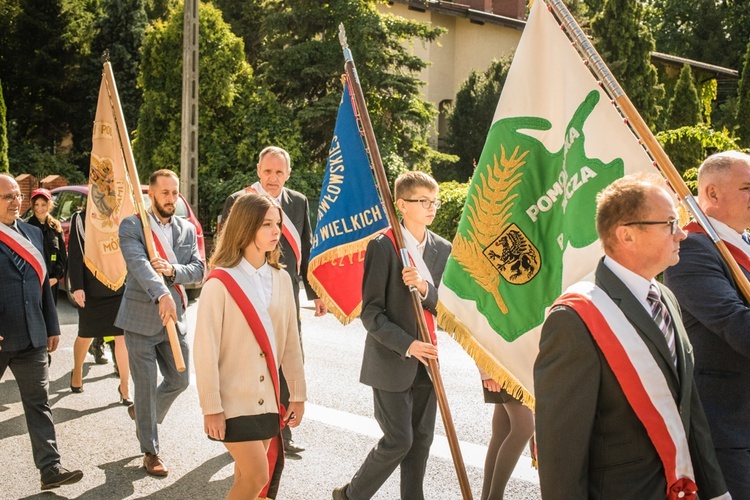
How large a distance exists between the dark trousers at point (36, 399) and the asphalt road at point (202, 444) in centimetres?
25

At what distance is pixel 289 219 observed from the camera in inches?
243

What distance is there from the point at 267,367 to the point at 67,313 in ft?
30.6

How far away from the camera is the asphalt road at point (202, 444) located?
5.29 meters

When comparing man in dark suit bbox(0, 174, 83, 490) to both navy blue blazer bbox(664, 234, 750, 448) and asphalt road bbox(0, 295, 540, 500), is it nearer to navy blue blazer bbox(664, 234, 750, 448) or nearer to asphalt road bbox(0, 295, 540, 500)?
asphalt road bbox(0, 295, 540, 500)

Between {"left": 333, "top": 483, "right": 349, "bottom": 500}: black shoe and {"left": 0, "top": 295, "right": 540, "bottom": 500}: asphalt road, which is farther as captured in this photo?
{"left": 0, "top": 295, "right": 540, "bottom": 500}: asphalt road

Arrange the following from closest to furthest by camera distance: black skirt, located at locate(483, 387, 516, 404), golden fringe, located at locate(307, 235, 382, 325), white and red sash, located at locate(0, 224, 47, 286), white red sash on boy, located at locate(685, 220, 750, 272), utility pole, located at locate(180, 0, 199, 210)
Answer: white red sash on boy, located at locate(685, 220, 750, 272) < black skirt, located at locate(483, 387, 516, 404) < golden fringe, located at locate(307, 235, 382, 325) < white and red sash, located at locate(0, 224, 47, 286) < utility pole, located at locate(180, 0, 199, 210)

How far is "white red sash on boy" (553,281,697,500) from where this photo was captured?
7.84 ft

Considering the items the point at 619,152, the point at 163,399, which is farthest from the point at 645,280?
the point at 163,399

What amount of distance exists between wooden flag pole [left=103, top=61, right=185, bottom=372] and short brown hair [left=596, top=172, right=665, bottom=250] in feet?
12.0

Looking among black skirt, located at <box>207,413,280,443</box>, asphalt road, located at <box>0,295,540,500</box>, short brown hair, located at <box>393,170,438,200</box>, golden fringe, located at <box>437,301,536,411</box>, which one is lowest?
asphalt road, located at <box>0,295,540,500</box>

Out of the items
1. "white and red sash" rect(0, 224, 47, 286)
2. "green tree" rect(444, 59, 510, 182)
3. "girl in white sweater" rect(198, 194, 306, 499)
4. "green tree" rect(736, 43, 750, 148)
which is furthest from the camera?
"green tree" rect(444, 59, 510, 182)

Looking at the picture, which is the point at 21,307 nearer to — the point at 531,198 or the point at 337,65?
the point at 531,198

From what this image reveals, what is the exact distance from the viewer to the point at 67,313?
12375 mm

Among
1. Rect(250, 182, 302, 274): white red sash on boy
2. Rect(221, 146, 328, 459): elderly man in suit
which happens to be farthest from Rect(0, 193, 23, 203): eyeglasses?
Rect(250, 182, 302, 274): white red sash on boy
